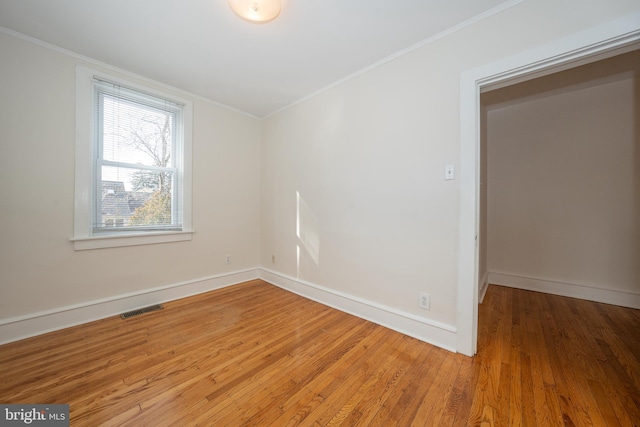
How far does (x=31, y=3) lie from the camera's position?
5.49ft

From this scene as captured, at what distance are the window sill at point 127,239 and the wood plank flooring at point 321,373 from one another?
76cm

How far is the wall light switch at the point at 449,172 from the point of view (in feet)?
6.14

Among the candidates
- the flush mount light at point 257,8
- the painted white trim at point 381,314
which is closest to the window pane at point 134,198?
the painted white trim at point 381,314

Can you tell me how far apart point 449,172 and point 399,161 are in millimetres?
451

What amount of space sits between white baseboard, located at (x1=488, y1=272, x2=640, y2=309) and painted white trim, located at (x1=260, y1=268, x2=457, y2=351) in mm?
2355

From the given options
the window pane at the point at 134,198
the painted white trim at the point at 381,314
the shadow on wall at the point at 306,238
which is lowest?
the painted white trim at the point at 381,314

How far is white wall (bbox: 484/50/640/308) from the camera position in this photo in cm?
271

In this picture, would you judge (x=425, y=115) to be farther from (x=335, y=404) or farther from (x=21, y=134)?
(x=21, y=134)

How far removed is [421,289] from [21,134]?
12.1 feet

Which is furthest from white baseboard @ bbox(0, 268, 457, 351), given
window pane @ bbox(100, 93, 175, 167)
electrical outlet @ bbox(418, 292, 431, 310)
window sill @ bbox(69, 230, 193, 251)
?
window pane @ bbox(100, 93, 175, 167)

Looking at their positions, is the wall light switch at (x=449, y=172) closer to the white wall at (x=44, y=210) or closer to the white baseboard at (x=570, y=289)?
the white baseboard at (x=570, y=289)

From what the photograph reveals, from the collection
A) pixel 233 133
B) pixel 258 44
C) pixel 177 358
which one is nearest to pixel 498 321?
pixel 177 358

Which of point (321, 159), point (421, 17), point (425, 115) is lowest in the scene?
point (321, 159)

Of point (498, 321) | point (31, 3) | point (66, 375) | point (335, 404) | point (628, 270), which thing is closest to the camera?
point (335, 404)
